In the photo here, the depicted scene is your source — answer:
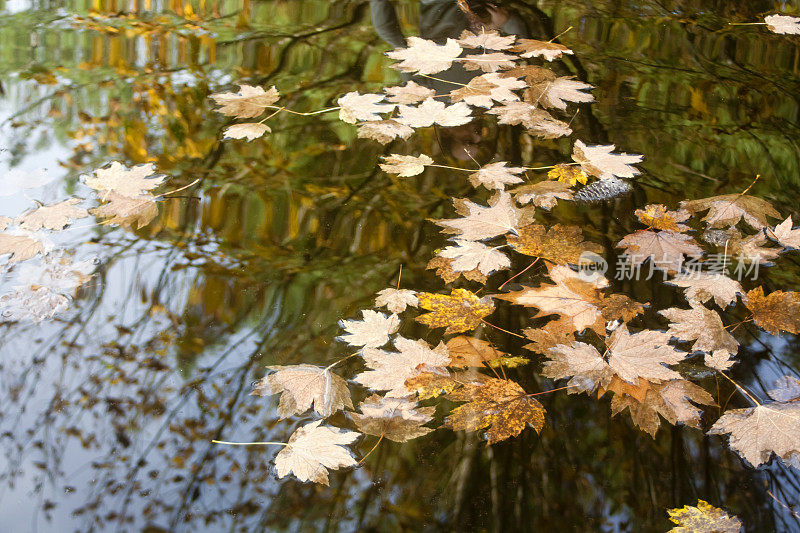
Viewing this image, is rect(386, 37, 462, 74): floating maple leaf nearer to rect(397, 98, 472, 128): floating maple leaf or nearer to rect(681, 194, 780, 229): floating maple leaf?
rect(397, 98, 472, 128): floating maple leaf

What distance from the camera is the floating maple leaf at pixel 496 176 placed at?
1.84 metres

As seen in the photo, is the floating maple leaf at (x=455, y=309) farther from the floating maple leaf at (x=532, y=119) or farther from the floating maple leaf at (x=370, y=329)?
the floating maple leaf at (x=532, y=119)

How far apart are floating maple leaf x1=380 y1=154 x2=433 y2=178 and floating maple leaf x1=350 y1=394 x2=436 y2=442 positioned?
2.74 feet

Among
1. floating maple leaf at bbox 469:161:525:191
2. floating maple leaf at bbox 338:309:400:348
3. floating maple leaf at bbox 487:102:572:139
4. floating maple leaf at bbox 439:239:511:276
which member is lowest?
floating maple leaf at bbox 338:309:400:348

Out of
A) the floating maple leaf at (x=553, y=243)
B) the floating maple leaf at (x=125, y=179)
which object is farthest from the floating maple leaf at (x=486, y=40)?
the floating maple leaf at (x=125, y=179)

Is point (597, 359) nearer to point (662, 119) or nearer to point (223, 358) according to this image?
point (223, 358)

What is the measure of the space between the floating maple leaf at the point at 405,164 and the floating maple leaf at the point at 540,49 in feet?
2.85

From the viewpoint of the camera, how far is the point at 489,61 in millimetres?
2453

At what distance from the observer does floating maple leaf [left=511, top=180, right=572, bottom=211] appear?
69.9 inches

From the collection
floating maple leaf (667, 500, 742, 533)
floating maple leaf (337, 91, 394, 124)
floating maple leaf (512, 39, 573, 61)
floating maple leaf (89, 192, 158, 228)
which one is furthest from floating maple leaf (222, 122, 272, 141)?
floating maple leaf (667, 500, 742, 533)

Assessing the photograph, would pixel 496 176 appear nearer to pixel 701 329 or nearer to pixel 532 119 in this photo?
pixel 532 119

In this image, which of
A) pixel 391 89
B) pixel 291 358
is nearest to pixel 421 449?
pixel 291 358

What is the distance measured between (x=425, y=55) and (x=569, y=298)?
1379 millimetres

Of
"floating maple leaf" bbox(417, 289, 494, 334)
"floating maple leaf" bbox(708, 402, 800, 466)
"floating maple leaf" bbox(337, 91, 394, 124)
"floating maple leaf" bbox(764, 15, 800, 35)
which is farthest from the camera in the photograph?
"floating maple leaf" bbox(764, 15, 800, 35)
